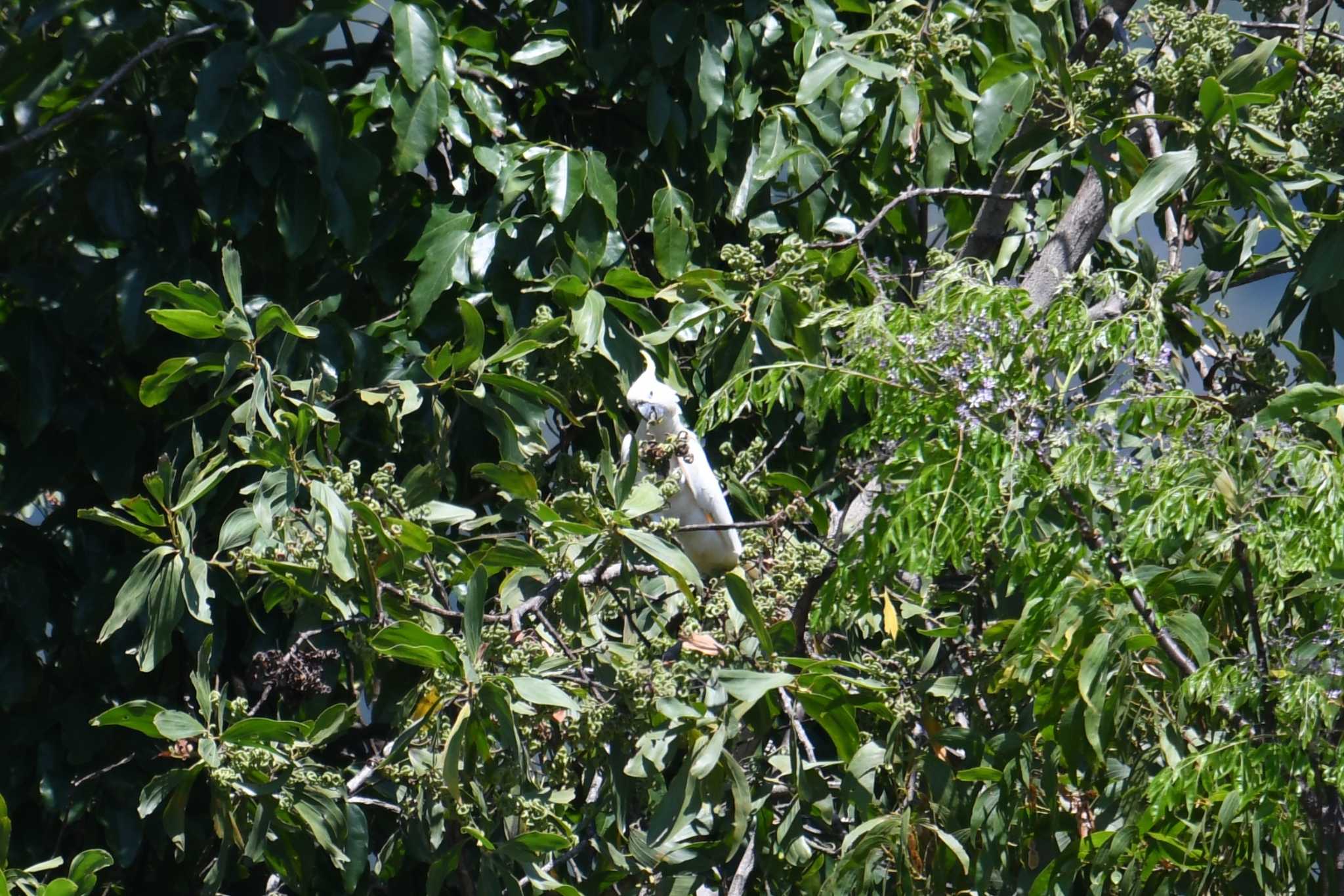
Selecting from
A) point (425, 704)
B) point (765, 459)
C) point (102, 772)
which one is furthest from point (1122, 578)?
point (102, 772)

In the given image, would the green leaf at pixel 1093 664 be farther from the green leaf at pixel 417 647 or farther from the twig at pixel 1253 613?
the green leaf at pixel 417 647

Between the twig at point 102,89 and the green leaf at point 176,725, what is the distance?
44.1 inches

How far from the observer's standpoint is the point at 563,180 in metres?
2.78

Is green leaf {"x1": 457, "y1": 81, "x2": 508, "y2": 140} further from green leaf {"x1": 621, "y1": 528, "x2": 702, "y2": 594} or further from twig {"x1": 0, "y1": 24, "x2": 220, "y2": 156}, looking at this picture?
green leaf {"x1": 621, "y1": 528, "x2": 702, "y2": 594}

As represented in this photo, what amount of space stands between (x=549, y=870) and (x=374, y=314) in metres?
1.16

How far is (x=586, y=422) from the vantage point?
303 cm

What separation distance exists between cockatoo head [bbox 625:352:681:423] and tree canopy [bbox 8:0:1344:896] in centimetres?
8

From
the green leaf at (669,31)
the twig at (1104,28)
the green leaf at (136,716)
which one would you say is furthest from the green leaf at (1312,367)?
the green leaf at (136,716)

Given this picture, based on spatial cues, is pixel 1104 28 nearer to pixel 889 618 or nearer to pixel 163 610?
pixel 889 618

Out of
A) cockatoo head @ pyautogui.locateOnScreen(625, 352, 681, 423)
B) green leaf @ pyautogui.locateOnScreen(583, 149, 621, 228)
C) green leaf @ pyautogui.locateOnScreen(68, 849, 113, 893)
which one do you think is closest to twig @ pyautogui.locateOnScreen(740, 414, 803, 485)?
cockatoo head @ pyautogui.locateOnScreen(625, 352, 681, 423)

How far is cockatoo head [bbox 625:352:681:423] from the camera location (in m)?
2.64

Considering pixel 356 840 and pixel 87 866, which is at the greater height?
pixel 87 866

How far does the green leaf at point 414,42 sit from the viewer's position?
8.79 ft

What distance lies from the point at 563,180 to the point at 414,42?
0.36 meters
